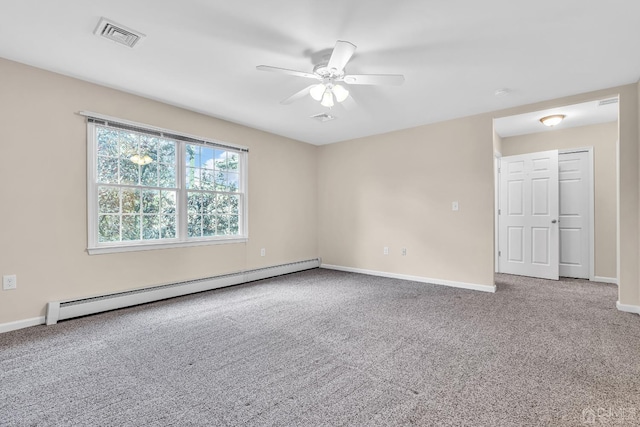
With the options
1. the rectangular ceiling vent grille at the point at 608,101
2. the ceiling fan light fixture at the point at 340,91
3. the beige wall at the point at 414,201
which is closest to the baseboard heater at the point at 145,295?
the beige wall at the point at 414,201

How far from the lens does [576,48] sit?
2.46 metres

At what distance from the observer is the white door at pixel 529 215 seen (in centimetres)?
473

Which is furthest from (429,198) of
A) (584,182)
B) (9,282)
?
(9,282)

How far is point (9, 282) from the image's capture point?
2.66 m

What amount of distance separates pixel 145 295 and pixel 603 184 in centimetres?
659

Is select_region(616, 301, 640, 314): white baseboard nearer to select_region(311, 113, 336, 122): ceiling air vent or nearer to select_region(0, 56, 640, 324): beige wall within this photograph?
select_region(0, 56, 640, 324): beige wall

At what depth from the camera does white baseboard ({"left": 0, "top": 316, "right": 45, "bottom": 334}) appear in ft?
8.63

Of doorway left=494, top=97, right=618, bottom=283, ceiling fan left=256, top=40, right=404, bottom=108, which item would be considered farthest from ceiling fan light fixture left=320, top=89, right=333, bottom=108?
doorway left=494, top=97, right=618, bottom=283

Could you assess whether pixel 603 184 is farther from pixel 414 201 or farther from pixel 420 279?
pixel 420 279

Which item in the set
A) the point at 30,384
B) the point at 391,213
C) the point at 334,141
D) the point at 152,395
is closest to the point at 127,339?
the point at 30,384

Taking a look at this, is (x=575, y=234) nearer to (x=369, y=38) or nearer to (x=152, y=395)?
(x=369, y=38)

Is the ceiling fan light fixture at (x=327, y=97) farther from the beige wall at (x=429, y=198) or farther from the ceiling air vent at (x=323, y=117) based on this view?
the beige wall at (x=429, y=198)

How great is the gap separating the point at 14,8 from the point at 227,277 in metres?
3.33

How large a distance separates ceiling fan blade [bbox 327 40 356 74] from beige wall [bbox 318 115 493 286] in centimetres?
260
